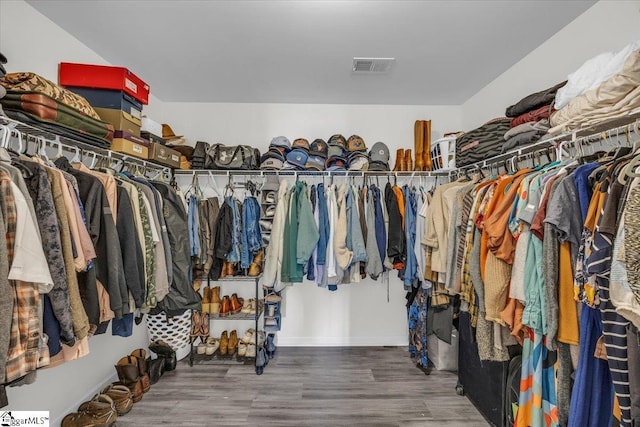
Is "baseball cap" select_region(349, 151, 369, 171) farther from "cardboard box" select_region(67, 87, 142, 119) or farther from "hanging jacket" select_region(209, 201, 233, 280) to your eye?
"cardboard box" select_region(67, 87, 142, 119)

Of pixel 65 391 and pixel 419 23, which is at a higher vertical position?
pixel 419 23

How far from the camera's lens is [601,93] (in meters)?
1.30

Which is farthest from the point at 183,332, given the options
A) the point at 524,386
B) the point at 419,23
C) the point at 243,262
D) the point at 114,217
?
the point at 419,23

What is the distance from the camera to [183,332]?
2889 millimetres

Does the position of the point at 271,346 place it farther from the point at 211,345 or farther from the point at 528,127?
the point at 528,127

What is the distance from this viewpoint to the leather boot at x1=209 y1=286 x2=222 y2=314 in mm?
2893

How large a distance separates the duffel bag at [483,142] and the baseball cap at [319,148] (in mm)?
1175

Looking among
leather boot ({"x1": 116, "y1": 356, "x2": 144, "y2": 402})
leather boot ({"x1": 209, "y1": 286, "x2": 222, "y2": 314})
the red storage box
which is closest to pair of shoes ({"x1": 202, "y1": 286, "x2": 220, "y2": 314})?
leather boot ({"x1": 209, "y1": 286, "x2": 222, "y2": 314})

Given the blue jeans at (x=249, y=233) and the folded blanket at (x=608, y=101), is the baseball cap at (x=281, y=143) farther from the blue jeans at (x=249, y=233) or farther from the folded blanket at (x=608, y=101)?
the folded blanket at (x=608, y=101)

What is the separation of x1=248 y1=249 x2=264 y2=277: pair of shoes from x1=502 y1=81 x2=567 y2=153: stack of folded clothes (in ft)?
6.87

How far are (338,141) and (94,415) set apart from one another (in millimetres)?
2720

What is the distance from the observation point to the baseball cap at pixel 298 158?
9.52 feet

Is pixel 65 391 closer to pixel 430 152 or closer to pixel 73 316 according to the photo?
pixel 73 316

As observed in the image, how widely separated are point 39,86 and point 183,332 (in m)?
2.21
